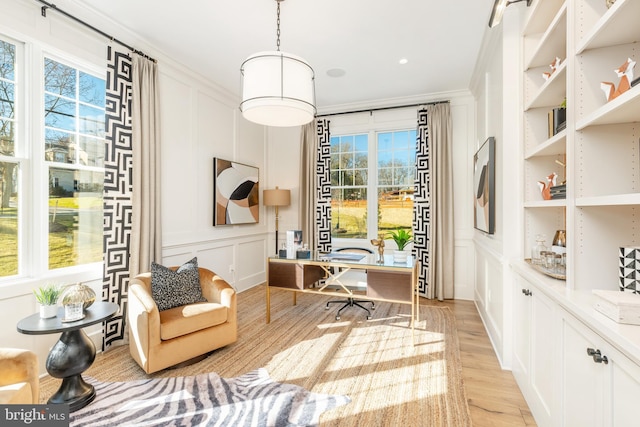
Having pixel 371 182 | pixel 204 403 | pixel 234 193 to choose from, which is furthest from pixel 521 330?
pixel 234 193

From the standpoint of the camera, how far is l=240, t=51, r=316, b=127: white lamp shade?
1.96 meters

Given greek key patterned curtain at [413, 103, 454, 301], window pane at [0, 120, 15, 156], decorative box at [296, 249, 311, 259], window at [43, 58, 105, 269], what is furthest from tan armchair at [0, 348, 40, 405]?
greek key patterned curtain at [413, 103, 454, 301]

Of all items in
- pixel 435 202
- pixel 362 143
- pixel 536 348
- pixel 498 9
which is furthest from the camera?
pixel 362 143

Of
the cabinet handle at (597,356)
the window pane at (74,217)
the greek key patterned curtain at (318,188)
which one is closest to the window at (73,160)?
the window pane at (74,217)

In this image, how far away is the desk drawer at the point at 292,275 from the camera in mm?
3219

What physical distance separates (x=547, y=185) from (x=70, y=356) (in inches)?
140

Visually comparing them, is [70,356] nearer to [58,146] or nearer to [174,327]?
[174,327]

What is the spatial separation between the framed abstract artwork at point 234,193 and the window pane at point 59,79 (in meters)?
1.67

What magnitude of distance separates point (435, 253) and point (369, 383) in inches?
103

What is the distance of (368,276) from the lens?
2.89 meters

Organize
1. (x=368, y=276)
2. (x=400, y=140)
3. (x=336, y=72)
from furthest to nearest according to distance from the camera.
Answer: (x=400, y=140) → (x=336, y=72) → (x=368, y=276)

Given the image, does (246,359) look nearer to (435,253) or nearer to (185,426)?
(185,426)

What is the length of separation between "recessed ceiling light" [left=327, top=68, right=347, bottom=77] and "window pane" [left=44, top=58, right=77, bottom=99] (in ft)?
8.75

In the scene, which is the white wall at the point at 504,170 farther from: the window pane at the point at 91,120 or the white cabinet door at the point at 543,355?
the window pane at the point at 91,120
